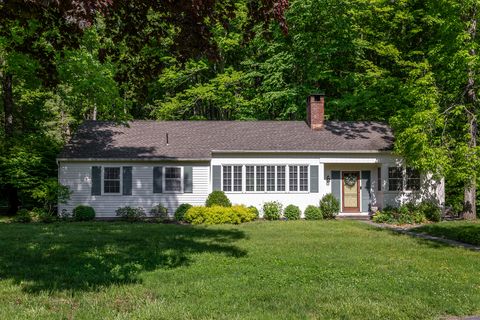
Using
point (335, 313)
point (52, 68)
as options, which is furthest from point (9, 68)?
point (335, 313)

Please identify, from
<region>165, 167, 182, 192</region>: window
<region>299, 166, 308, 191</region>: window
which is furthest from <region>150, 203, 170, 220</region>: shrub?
<region>299, 166, 308, 191</region>: window

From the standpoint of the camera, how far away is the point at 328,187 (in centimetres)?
2466

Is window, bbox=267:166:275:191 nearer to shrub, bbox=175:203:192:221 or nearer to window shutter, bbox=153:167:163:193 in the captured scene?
shrub, bbox=175:203:192:221

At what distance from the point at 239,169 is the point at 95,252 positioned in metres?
12.9

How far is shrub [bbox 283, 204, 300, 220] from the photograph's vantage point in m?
23.0

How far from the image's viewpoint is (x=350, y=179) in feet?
82.4

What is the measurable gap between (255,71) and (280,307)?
28.7 metres

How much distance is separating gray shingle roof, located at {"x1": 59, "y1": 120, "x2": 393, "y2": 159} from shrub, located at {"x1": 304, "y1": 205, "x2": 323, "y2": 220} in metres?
2.95

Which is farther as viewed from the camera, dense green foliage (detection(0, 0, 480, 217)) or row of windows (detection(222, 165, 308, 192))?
row of windows (detection(222, 165, 308, 192))

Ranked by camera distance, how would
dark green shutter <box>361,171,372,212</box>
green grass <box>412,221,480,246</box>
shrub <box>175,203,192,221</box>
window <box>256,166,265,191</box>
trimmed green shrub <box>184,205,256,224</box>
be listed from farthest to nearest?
1. dark green shutter <box>361,171,372,212</box>
2. window <box>256,166,265,191</box>
3. shrub <box>175,203,192,221</box>
4. trimmed green shrub <box>184,205,256,224</box>
5. green grass <box>412,221,480,246</box>

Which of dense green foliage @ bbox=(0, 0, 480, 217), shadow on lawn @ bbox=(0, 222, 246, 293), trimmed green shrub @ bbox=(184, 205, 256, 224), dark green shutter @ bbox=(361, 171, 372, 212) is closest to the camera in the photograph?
dense green foliage @ bbox=(0, 0, 480, 217)

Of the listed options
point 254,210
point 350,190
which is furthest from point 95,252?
point 350,190

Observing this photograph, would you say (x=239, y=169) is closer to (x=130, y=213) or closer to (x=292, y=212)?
(x=292, y=212)

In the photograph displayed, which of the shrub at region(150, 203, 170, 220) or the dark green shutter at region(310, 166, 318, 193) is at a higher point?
the dark green shutter at region(310, 166, 318, 193)
